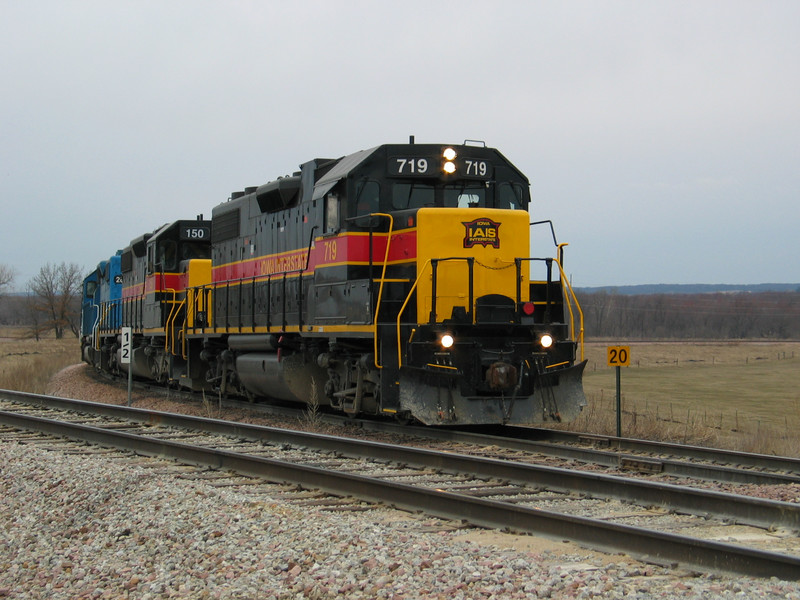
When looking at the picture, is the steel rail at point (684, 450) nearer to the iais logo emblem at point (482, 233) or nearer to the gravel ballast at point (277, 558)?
the iais logo emblem at point (482, 233)

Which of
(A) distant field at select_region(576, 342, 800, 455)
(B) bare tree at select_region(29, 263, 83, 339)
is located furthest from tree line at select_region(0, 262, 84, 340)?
(A) distant field at select_region(576, 342, 800, 455)

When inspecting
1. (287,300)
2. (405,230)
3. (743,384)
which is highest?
(405,230)

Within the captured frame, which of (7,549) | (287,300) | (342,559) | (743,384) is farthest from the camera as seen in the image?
(743,384)

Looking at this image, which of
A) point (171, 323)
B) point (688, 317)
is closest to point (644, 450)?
Result: point (171, 323)

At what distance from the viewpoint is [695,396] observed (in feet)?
93.6

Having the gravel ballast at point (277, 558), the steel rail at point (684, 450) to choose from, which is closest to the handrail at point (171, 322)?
the steel rail at point (684, 450)

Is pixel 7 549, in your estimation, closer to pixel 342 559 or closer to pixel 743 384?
pixel 342 559

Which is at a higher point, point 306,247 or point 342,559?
point 306,247

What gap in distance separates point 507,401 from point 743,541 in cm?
515

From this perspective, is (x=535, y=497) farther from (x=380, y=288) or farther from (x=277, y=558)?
(x=380, y=288)

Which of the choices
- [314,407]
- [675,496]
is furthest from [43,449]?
[675,496]

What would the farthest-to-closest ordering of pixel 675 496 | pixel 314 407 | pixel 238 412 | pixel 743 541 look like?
pixel 238 412 → pixel 314 407 → pixel 675 496 → pixel 743 541

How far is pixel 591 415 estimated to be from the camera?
14.1 metres

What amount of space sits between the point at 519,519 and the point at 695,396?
967 inches
